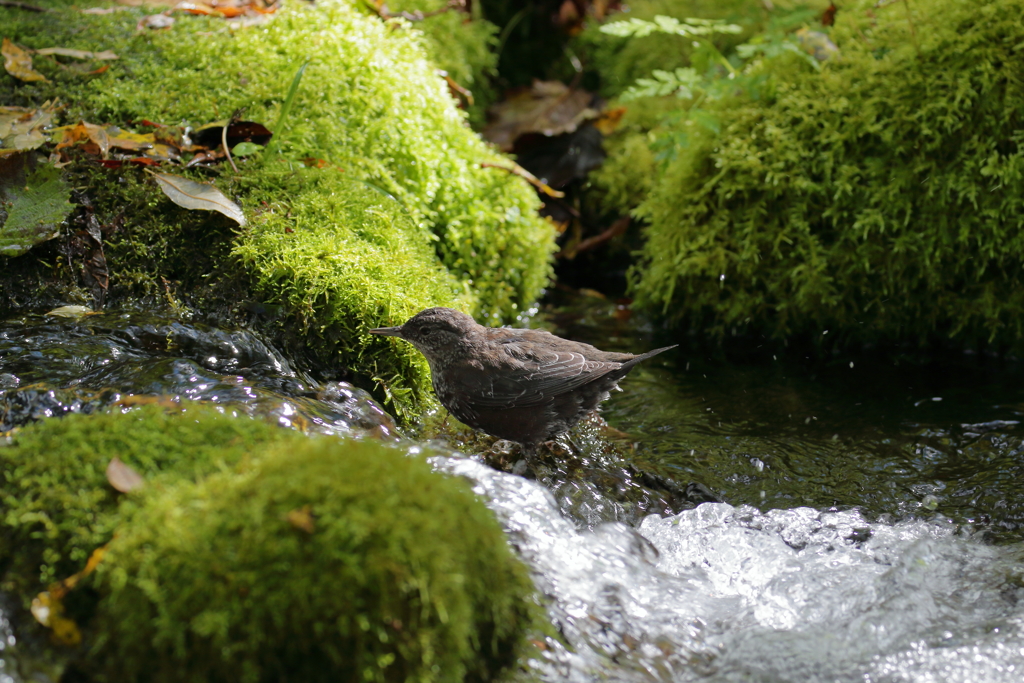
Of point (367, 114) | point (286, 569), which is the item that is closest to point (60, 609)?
point (286, 569)

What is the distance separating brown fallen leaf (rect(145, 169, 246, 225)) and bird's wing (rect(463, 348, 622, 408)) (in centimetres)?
162

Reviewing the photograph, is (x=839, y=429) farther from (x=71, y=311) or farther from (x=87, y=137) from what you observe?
(x=87, y=137)

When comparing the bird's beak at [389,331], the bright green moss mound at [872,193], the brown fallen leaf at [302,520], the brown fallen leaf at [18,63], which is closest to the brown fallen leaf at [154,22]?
the brown fallen leaf at [18,63]

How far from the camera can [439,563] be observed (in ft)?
6.02

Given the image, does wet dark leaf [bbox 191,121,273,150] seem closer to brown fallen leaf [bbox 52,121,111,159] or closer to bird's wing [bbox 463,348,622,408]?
brown fallen leaf [bbox 52,121,111,159]

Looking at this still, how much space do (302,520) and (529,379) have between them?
1.94m

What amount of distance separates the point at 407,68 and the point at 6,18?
296cm

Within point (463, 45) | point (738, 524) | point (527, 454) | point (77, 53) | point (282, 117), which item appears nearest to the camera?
point (738, 524)

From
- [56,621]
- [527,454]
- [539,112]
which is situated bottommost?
[527,454]

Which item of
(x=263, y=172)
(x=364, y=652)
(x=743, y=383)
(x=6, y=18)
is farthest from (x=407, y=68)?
(x=364, y=652)

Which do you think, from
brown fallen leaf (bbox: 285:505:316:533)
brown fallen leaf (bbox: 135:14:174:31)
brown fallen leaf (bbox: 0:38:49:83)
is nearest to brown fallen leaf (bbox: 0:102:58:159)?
brown fallen leaf (bbox: 0:38:49:83)

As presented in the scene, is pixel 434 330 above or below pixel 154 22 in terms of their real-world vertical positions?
below

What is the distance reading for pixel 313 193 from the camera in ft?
14.4

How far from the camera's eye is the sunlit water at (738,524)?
2578 millimetres
